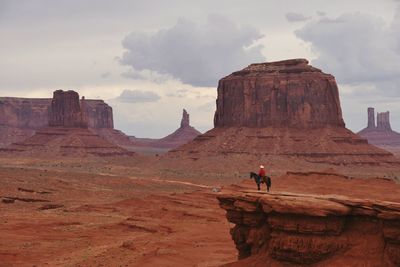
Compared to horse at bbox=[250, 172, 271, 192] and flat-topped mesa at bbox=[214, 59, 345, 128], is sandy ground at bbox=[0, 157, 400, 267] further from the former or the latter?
flat-topped mesa at bbox=[214, 59, 345, 128]

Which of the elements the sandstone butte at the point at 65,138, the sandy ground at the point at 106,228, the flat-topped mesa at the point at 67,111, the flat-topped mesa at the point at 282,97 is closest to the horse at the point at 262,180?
the sandy ground at the point at 106,228

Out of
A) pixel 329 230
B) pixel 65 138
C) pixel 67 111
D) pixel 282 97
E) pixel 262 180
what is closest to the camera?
pixel 329 230

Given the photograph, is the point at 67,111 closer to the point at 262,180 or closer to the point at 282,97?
the point at 282,97

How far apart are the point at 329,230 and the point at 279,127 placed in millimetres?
95648

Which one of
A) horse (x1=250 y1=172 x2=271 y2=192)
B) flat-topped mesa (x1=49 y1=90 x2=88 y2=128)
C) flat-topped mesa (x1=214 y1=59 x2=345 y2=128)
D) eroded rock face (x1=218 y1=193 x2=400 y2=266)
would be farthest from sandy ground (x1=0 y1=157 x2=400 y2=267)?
flat-topped mesa (x1=49 y1=90 x2=88 y2=128)

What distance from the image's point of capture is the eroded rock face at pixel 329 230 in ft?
57.3

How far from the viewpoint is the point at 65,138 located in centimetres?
14525

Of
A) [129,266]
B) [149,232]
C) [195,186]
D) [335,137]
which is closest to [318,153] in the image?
[335,137]

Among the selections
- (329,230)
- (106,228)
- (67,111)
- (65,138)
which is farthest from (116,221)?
(67,111)

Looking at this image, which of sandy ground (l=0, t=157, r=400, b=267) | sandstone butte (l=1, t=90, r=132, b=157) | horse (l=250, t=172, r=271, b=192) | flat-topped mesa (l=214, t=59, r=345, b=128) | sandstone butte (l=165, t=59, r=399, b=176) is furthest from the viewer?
sandstone butte (l=1, t=90, r=132, b=157)

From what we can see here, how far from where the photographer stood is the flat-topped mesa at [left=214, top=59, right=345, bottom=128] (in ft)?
367

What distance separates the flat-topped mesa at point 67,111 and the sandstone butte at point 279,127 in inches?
1576

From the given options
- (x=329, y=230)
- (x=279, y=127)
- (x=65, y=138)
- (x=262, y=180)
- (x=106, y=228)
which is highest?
(x=279, y=127)

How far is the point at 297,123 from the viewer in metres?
112
